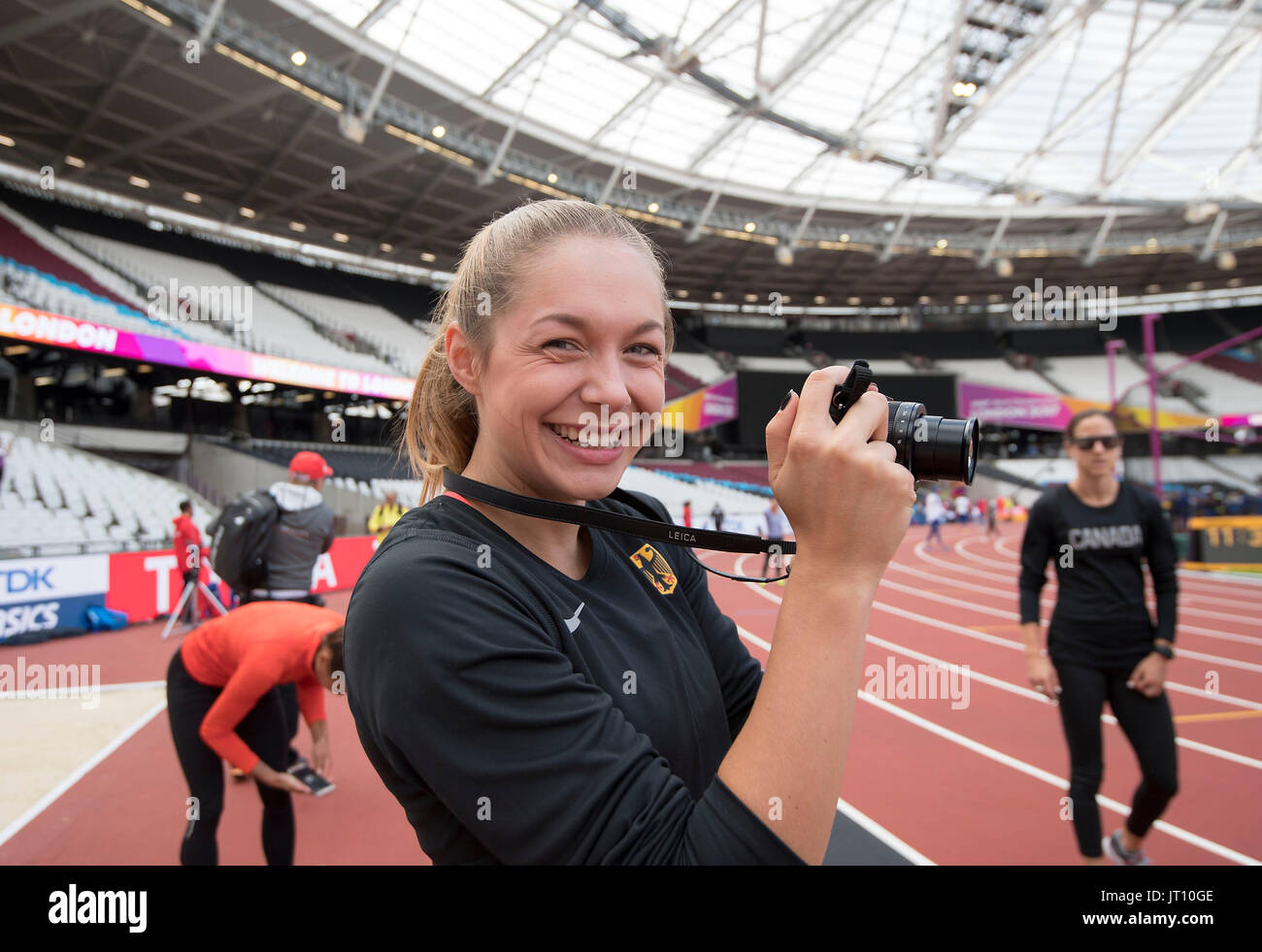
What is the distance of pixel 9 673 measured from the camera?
24.2 feet

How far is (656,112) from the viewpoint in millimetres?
19906

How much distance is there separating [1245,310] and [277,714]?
52.8 metres

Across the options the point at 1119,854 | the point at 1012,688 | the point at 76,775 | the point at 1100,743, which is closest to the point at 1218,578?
the point at 1012,688

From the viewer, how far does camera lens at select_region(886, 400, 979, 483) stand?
3.01 feet

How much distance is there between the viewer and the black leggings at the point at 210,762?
2885 mm

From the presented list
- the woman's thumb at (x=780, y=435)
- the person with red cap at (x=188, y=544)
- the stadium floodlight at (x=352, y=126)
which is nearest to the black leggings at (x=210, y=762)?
the woman's thumb at (x=780, y=435)

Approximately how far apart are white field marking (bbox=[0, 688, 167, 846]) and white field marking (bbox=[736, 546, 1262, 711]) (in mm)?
4691

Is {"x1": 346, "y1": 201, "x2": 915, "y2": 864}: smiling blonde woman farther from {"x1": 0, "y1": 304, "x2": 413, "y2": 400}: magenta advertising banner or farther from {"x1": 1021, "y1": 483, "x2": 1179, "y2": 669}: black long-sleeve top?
{"x1": 0, "y1": 304, "x2": 413, "y2": 400}: magenta advertising banner

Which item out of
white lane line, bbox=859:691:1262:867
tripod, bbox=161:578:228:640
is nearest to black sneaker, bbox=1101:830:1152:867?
white lane line, bbox=859:691:1262:867

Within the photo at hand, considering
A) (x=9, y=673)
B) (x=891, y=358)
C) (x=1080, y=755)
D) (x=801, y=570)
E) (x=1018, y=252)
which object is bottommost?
(x=9, y=673)

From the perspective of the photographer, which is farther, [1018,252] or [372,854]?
[1018,252]

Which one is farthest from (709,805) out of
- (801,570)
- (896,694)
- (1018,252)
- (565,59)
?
(1018,252)

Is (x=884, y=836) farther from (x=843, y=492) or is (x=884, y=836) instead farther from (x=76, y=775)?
(x=76, y=775)

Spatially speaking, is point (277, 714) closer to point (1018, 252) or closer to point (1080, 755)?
point (1080, 755)
